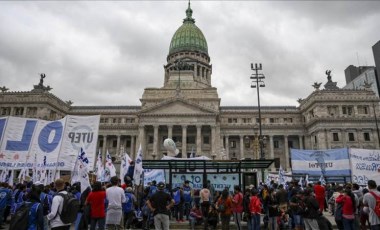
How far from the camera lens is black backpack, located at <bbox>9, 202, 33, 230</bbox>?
20.6 ft

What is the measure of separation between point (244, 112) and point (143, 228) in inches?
2187

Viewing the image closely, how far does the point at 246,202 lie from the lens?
1289 centimetres

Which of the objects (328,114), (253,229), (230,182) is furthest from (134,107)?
(253,229)

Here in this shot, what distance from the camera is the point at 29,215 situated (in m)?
6.52

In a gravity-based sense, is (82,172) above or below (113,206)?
above

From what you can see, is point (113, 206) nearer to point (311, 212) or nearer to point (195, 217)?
point (195, 217)

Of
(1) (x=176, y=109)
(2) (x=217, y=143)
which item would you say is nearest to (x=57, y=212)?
(1) (x=176, y=109)

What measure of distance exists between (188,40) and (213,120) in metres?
34.8

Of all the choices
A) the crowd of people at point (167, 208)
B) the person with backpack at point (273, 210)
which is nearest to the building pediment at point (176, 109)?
the crowd of people at point (167, 208)

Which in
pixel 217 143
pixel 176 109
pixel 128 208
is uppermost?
pixel 176 109

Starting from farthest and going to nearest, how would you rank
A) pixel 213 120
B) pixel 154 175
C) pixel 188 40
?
pixel 188 40
pixel 213 120
pixel 154 175

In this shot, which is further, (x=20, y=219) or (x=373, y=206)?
(x=373, y=206)

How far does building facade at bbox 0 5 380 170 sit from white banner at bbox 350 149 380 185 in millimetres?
28946

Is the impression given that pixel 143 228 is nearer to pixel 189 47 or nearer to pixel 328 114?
pixel 328 114
